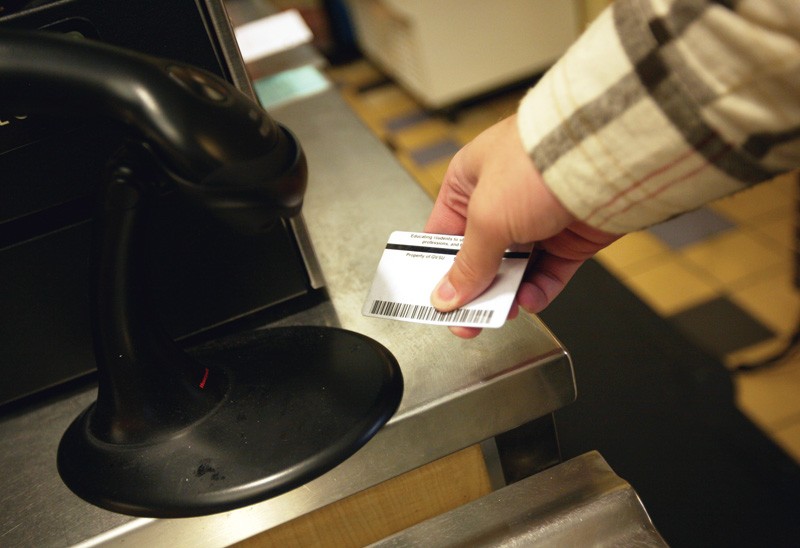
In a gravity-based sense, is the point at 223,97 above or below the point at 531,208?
above

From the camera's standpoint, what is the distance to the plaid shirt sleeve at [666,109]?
0.41 meters

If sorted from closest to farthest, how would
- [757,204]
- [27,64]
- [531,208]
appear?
1. [27,64]
2. [531,208]
3. [757,204]

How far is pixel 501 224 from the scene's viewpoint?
0.51 m

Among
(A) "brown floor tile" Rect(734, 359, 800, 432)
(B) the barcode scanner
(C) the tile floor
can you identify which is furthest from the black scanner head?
(A) "brown floor tile" Rect(734, 359, 800, 432)

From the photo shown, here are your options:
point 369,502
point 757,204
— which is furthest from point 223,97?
point 757,204

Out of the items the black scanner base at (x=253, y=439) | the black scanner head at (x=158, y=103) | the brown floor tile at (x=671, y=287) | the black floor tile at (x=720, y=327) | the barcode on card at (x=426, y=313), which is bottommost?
the brown floor tile at (x=671, y=287)

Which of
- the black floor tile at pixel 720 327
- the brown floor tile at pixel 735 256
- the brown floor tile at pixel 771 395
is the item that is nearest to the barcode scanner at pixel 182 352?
the brown floor tile at pixel 771 395

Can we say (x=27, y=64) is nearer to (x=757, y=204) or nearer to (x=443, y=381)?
(x=443, y=381)

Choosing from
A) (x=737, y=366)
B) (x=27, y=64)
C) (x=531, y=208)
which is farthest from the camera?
(x=737, y=366)

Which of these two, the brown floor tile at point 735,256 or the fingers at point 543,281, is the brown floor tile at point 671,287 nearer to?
the brown floor tile at point 735,256

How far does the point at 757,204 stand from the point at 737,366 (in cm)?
88

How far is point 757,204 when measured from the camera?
2314mm

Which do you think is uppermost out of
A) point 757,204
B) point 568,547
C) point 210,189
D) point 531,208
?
point 210,189

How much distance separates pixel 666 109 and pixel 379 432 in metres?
0.29
